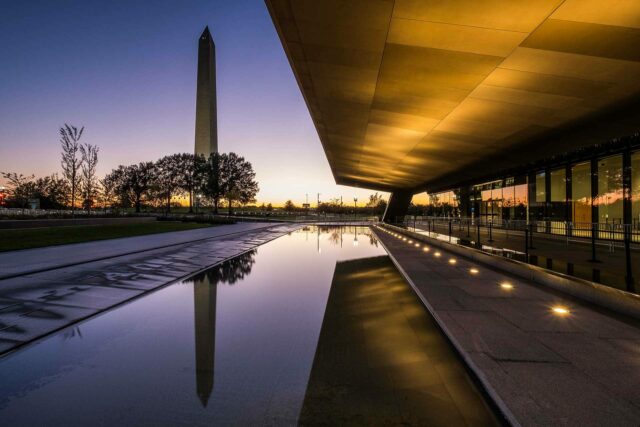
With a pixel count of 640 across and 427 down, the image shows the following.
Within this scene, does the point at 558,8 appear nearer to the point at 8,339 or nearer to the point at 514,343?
the point at 514,343

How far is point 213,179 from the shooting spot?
6656 centimetres

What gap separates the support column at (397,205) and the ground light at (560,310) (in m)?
40.1

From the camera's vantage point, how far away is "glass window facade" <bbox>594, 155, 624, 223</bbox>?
50.1 ft

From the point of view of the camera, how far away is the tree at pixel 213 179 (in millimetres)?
66812

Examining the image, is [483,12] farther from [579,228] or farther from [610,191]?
[579,228]

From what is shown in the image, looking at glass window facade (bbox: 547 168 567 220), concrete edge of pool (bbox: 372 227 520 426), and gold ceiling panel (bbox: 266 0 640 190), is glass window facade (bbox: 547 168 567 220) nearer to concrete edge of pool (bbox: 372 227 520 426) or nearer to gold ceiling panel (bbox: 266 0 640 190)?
gold ceiling panel (bbox: 266 0 640 190)

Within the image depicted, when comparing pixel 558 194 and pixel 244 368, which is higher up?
pixel 558 194

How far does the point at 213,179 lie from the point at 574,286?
6508 centimetres

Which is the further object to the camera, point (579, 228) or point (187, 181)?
point (187, 181)

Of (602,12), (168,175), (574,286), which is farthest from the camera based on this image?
(168,175)

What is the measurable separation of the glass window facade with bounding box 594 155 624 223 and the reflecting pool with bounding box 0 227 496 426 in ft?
46.1

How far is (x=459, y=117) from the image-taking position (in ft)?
40.6

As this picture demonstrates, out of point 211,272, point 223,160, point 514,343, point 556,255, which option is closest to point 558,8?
point 514,343

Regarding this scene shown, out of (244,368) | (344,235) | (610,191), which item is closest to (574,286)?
(244,368)
